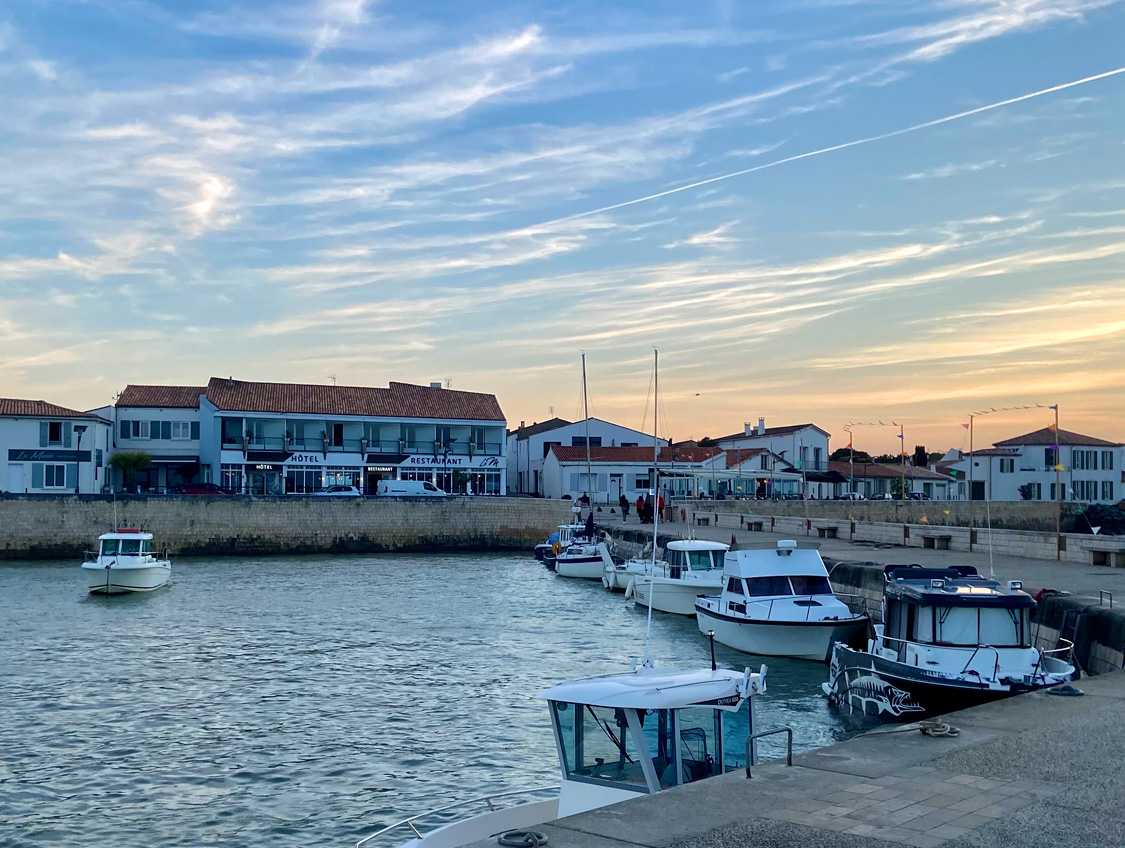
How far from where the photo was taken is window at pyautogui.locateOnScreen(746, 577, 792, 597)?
82.2 feet

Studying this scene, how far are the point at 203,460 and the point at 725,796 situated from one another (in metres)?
69.5

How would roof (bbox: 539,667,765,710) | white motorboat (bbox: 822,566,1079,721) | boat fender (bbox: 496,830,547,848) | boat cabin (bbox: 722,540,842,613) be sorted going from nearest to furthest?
boat fender (bbox: 496,830,547,848)
roof (bbox: 539,667,765,710)
white motorboat (bbox: 822,566,1079,721)
boat cabin (bbox: 722,540,842,613)

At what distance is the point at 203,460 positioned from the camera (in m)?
73.9

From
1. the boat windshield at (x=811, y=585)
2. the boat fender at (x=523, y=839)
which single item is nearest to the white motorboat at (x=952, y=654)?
the boat windshield at (x=811, y=585)

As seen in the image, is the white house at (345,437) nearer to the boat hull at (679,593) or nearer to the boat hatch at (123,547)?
the boat hatch at (123,547)

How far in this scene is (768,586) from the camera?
25109mm

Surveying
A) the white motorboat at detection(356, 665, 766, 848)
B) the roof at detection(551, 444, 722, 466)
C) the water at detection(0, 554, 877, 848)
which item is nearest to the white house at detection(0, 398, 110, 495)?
the water at detection(0, 554, 877, 848)

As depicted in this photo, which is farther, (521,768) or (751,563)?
(751,563)

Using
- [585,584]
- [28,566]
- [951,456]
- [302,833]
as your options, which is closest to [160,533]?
[28,566]

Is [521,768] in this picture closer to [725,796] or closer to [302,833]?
[302,833]

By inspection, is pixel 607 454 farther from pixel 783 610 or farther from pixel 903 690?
pixel 903 690

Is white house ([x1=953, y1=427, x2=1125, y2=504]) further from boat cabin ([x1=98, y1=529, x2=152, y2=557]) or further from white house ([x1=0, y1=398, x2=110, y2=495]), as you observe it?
boat cabin ([x1=98, y1=529, x2=152, y2=557])

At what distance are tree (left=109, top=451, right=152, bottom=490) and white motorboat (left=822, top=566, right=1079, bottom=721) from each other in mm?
60797

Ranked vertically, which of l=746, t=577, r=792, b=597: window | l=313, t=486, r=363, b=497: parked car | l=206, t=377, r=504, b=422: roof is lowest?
l=746, t=577, r=792, b=597: window
